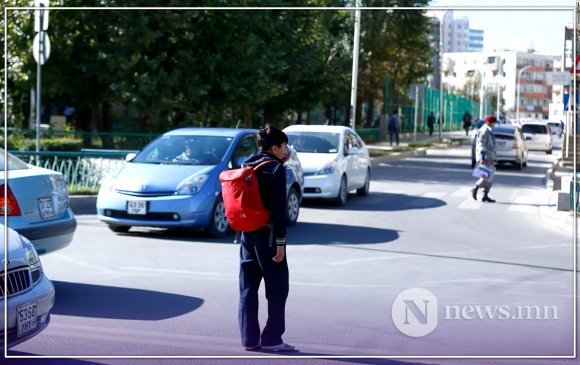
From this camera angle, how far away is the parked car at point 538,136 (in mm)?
42531

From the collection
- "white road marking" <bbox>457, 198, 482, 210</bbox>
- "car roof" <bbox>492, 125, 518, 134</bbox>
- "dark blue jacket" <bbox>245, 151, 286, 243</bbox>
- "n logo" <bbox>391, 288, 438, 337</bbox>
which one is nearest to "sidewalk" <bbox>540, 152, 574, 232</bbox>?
"white road marking" <bbox>457, 198, 482, 210</bbox>

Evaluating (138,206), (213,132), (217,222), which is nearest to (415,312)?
(217,222)

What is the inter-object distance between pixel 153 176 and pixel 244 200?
23.7 ft

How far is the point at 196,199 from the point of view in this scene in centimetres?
1319

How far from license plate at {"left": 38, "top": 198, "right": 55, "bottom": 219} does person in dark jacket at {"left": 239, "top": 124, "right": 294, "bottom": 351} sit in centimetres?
311

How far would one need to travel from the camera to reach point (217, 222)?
13484 millimetres

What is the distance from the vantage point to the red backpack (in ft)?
20.9

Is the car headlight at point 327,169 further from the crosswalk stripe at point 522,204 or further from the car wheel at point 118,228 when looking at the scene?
the car wheel at point 118,228

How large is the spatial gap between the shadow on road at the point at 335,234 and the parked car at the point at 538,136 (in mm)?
28120

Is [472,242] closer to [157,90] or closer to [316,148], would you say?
[316,148]

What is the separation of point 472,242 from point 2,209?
7.56m

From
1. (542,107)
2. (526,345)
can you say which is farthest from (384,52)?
(526,345)

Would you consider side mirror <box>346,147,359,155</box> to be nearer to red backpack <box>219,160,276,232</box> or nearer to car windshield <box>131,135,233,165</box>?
car windshield <box>131,135,233,165</box>

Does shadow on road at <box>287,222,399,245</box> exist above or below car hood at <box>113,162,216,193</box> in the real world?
below
